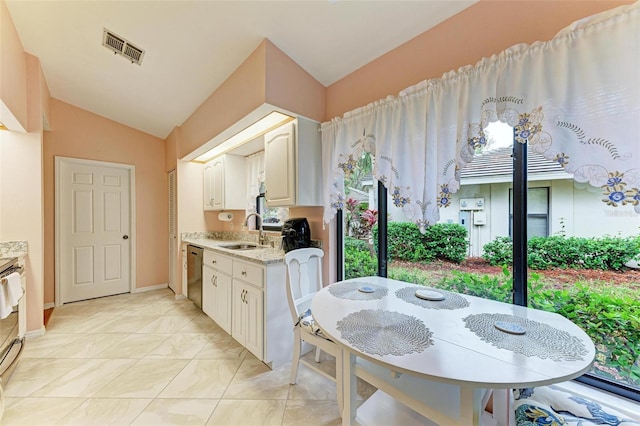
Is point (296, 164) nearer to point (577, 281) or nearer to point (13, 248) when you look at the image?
point (577, 281)

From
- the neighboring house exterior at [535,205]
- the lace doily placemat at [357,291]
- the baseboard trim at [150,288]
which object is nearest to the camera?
the neighboring house exterior at [535,205]

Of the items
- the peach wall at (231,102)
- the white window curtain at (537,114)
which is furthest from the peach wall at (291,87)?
the white window curtain at (537,114)

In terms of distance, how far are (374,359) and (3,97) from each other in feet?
10.0

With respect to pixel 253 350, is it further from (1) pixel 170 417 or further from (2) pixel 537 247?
(2) pixel 537 247

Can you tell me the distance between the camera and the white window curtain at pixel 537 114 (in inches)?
38.8

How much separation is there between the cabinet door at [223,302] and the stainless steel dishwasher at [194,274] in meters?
0.56

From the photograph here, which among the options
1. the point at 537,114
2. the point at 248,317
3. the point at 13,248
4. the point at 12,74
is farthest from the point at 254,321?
the point at 12,74

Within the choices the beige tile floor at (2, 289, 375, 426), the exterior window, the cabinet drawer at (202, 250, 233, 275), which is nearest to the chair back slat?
the beige tile floor at (2, 289, 375, 426)

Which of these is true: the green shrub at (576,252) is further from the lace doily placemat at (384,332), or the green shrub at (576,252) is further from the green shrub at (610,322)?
the lace doily placemat at (384,332)

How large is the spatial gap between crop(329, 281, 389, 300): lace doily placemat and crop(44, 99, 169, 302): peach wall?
3.79 metres

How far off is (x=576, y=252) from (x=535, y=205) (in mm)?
291

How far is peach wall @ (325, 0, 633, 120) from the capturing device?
47.7 inches

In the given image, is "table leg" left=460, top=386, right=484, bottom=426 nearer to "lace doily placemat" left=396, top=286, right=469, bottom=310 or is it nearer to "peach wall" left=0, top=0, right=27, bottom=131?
"lace doily placemat" left=396, top=286, right=469, bottom=310

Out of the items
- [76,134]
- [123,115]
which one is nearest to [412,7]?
[123,115]
